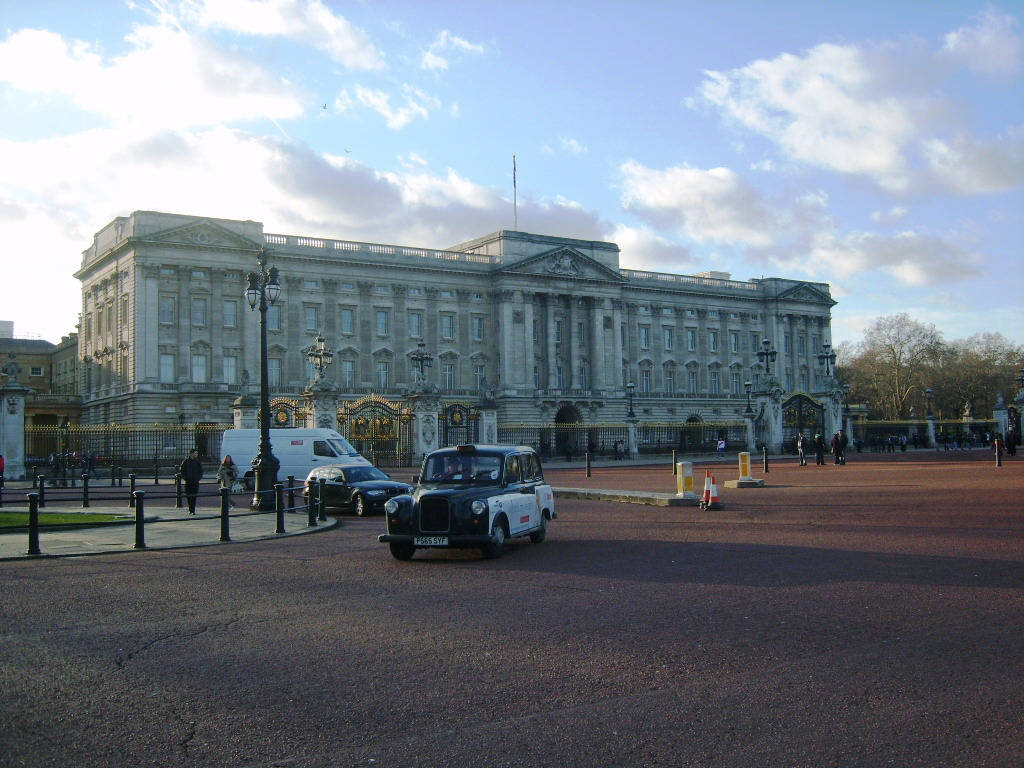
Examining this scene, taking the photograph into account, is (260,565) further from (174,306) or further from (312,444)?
(174,306)

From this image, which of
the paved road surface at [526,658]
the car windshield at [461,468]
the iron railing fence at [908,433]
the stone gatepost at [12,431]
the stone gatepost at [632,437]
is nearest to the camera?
the paved road surface at [526,658]

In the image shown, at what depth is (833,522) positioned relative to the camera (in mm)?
18297

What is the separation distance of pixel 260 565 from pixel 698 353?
287 ft

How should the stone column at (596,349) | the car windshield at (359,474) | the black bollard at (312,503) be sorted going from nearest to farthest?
1. the black bollard at (312,503)
2. the car windshield at (359,474)
3. the stone column at (596,349)

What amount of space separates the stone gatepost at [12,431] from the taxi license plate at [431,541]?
32.5 metres

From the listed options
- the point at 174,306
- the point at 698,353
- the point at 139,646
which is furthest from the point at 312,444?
the point at 698,353

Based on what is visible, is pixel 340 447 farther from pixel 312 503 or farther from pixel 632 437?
pixel 632 437

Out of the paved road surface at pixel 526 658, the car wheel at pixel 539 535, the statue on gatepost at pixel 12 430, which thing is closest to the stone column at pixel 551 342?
the statue on gatepost at pixel 12 430

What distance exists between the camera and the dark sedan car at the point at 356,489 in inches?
906

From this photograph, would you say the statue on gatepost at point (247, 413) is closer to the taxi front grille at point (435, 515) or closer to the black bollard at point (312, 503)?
the black bollard at point (312, 503)

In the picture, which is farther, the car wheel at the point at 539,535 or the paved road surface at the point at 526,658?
the car wheel at the point at 539,535

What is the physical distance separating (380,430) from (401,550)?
107 ft

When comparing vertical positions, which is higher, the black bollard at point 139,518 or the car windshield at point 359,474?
the car windshield at point 359,474

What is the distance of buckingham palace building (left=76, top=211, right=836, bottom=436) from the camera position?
2751 inches
